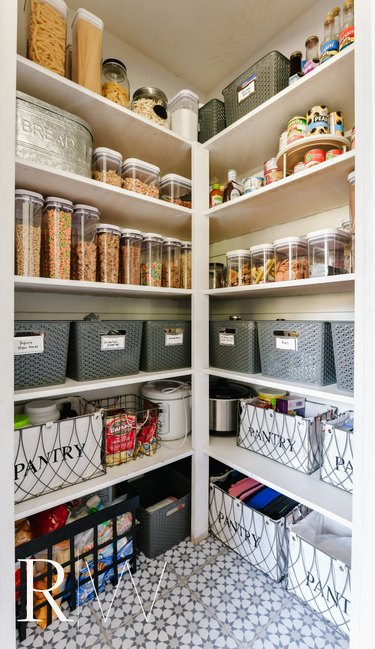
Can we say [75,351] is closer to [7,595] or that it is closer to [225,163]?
[7,595]

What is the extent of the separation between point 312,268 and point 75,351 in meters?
0.96

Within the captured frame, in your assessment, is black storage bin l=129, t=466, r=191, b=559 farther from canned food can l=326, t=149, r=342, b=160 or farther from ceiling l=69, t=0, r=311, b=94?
ceiling l=69, t=0, r=311, b=94

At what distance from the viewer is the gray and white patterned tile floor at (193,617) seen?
0.96 m

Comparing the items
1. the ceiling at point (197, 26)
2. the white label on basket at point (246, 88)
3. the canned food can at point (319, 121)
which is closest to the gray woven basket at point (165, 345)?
A: the canned food can at point (319, 121)

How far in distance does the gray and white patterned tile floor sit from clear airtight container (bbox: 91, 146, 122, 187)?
1630 mm

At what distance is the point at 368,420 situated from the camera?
72 cm

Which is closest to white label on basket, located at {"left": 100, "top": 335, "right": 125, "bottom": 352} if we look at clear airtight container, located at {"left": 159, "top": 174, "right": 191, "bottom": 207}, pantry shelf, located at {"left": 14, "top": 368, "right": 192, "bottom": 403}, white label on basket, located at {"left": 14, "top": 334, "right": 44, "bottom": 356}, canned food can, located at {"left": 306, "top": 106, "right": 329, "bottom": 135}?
pantry shelf, located at {"left": 14, "top": 368, "right": 192, "bottom": 403}

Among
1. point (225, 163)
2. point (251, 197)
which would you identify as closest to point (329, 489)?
point (251, 197)

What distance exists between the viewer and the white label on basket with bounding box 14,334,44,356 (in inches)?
37.5

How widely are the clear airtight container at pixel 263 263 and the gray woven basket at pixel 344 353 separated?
332 millimetres

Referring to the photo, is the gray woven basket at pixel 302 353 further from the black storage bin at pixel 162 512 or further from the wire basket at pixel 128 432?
the black storage bin at pixel 162 512

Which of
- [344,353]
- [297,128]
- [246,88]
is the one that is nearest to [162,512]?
[344,353]

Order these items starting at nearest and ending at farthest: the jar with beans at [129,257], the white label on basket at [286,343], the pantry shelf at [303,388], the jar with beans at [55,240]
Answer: the pantry shelf at [303,388] < the jar with beans at [55,240] < the white label on basket at [286,343] < the jar with beans at [129,257]

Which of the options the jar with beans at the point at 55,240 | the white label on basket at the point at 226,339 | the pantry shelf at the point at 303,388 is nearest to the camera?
the pantry shelf at the point at 303,388
